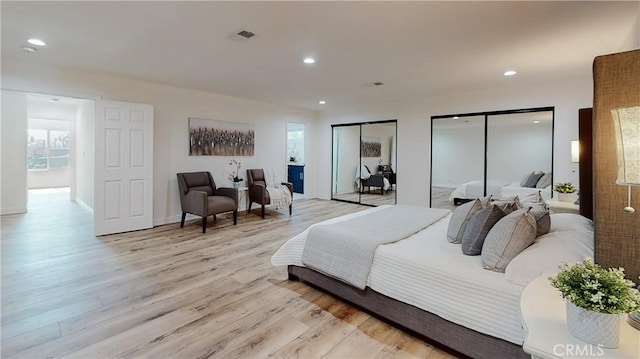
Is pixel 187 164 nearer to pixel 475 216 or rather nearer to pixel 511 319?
pixel 475 216

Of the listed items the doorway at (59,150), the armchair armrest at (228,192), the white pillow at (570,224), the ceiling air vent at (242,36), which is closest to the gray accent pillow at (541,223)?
the white pillow at (570,224)

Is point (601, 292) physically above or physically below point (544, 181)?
below

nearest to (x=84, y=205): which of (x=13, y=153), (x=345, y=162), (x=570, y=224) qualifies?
(x=13, y=153)

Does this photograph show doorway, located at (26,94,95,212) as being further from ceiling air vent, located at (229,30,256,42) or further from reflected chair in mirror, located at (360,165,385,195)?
reflected chair in mirror, located at (360,165,385,195)

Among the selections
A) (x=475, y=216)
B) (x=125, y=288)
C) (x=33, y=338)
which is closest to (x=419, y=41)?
(x=475, y=216)

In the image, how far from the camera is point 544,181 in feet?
16.3

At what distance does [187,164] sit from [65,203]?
13.2ft

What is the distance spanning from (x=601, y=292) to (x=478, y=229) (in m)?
1.13

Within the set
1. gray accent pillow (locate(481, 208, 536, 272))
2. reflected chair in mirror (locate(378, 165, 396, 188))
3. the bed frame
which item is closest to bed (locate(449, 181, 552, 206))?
reflected chair in mirror (locate(378, 165, 396, 188))

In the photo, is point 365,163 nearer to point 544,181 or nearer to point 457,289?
point 544,181

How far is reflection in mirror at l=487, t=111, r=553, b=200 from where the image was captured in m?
4.95

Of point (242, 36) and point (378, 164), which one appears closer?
point (242, 36)

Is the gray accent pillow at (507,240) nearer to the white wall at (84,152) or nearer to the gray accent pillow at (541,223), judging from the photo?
→ the gray accent pillow at (541,223)

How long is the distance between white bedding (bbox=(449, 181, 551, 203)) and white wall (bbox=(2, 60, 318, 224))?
3921mm
